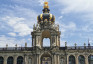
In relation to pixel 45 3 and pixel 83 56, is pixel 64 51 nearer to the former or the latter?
pixel 83 56

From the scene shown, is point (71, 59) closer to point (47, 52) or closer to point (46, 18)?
point (47, 52)

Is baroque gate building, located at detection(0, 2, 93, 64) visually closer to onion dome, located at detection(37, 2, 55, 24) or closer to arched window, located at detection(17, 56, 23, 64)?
arched window, located at detection(17, 56, 23, 64)

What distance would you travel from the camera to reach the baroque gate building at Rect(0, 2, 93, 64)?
208ft

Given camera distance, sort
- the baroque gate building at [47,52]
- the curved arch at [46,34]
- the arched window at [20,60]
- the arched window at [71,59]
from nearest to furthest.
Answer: the baroque gate building at [47,52], the arched window at [71,59], the arched window at [20,60], the curved arch at [46,34]

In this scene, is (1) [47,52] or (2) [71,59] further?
(2) [71,59]

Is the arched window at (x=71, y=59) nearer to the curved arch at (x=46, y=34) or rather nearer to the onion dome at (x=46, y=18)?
the curved arch at (x=46, y=34)

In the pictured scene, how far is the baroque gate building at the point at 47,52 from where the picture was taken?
6331 cm

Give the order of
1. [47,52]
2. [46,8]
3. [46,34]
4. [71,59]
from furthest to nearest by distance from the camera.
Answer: [46,8]
[46,34]
[71,59]
[47,52]

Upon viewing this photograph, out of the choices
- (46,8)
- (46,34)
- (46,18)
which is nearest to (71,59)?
(46,34)

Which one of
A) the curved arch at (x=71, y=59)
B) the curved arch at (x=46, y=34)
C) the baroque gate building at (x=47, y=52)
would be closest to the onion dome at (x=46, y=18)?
the baroque gate building at (x=47, y=52)

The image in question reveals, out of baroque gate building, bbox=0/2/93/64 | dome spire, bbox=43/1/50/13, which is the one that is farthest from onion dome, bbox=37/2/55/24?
baroque gate building, bbox=0/2/93/64

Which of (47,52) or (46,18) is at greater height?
(46,18)

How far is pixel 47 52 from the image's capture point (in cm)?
6325

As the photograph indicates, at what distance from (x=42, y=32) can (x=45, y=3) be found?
1643cm
